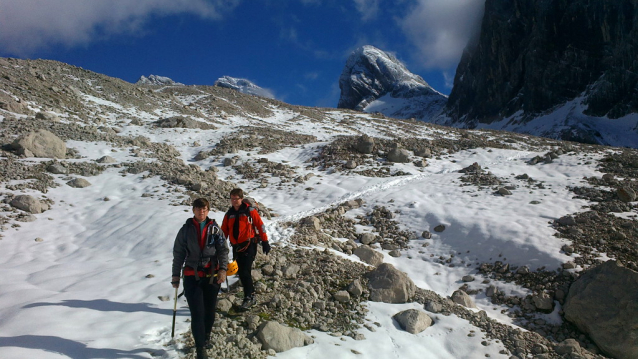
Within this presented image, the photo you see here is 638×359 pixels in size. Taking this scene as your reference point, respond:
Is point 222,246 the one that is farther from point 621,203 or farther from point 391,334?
point 621,203

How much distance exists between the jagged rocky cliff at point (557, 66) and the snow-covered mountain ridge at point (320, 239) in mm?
67140

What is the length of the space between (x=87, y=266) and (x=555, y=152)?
24.2m

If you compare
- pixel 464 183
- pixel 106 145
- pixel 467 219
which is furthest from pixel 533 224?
pixel 106 145

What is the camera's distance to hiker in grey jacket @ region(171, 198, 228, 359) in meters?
4.92

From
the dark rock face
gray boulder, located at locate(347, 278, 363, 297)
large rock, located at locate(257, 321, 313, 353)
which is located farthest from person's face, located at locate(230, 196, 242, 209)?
the dark rock face

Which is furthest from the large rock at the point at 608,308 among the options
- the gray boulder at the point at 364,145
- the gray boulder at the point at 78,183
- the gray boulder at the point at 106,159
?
the gray boulder at the point at 106,159

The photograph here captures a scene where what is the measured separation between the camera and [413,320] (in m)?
6.69

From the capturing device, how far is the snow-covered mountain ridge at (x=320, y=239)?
5848 mm

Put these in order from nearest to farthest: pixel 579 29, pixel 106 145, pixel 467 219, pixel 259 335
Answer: pixel 259 335 < pixel 467 219 < pixel 106 145 < pixel 579 29

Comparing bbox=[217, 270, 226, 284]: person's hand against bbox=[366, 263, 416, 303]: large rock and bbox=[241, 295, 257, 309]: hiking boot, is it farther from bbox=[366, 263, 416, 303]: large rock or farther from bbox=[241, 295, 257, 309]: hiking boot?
bbox=[366, 263, 416, 303]: large rock

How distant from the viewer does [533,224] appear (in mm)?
11328

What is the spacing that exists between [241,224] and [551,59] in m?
116

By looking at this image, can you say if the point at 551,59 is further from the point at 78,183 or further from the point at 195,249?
the point at 195,249

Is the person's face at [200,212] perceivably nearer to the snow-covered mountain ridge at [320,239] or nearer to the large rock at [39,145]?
the snow-covered mountain ridge at [320,239]
